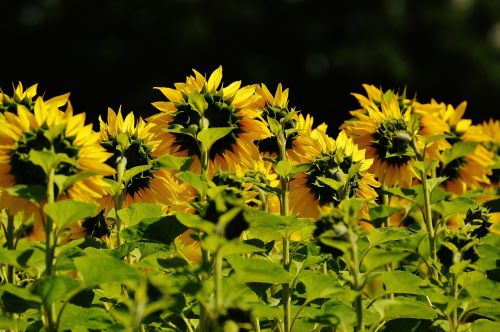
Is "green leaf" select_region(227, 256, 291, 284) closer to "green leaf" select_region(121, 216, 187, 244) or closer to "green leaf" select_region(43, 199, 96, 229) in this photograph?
"green leaf" select_region(121, 216, 187, 244)

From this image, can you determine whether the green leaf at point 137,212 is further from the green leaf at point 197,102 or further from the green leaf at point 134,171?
the green leaf at point 197,102

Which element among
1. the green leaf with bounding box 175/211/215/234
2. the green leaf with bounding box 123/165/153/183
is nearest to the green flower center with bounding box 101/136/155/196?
the green leaf with bounding box 123/165/153/183

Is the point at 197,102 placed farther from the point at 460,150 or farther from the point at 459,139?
the point at 459,139

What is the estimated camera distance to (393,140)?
284 centimetres

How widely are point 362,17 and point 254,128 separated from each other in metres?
21.9

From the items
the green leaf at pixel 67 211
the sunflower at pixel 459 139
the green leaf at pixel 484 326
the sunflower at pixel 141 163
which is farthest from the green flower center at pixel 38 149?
the sunflower at pixel 459 139

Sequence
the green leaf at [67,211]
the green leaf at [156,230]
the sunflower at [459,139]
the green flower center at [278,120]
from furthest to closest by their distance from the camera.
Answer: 1. the sunflower at [459,139]
2. the green flower center at [278,120]
3. the green leaf at [156,230]
4. the green leaf at [67,211]

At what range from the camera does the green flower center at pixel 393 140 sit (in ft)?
8.89

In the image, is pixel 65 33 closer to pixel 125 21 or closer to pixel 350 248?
pixel 125 21

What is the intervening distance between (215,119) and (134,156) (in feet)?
1.06

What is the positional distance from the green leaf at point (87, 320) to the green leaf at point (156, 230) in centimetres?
24

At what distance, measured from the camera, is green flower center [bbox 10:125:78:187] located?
193cm

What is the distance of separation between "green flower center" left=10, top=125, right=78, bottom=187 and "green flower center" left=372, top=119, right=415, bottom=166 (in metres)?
1.06

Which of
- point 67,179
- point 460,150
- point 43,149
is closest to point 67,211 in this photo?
point 67,179
